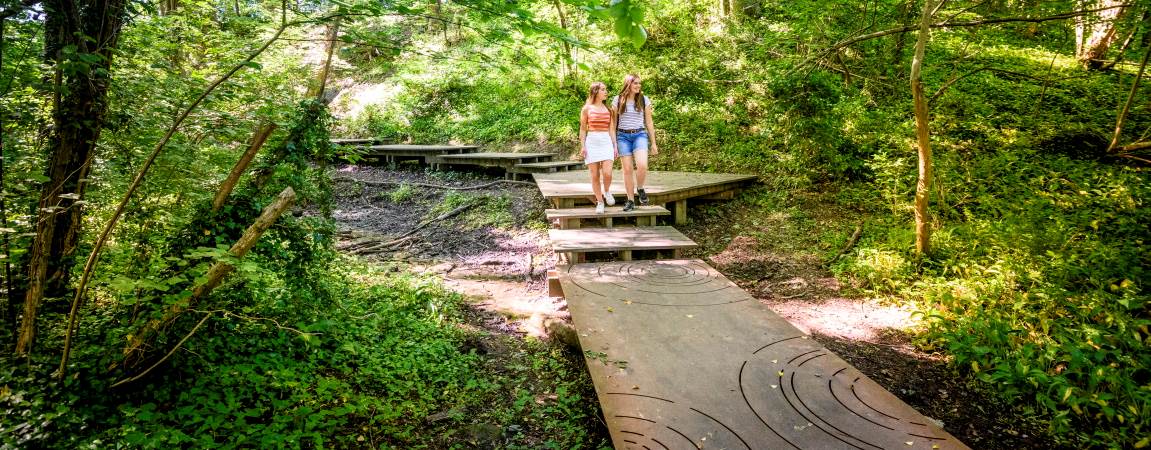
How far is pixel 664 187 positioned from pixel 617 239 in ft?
5.93

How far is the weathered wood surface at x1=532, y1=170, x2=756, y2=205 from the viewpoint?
21.8 ft

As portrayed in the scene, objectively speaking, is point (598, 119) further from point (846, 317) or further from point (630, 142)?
point (846, 317)

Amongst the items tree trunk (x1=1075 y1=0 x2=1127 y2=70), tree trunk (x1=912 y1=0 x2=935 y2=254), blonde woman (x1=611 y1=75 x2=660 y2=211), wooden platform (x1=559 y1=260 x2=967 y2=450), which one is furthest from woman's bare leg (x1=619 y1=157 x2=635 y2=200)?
tree trunk (x1=1075 y1=0 x2=1127 y2=70)

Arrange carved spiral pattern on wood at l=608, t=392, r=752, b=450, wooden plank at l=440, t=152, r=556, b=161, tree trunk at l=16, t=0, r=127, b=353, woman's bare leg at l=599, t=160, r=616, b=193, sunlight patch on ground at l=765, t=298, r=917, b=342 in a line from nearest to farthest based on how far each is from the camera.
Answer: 1. carved spiral pattern on wood at l=608, t=392, r=752, b=450
2. tree trunk at l=16, t=0, r=127, b=353
3. sunlight patch on ground at l=765, t=298, r=917, b=342
4. woman's bare leg at l=599, t=160, r=616, b=193
5. wooden plank at l=440, t=152, r=556, b=161

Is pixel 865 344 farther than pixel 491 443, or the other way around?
pixel 865 344

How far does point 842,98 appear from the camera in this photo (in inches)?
299

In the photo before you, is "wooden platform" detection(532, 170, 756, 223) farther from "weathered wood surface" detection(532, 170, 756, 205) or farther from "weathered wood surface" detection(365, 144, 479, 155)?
"weathered wood surface" detection(365, 144, 479, 155)

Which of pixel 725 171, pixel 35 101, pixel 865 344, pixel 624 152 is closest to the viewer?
pixel 35 101

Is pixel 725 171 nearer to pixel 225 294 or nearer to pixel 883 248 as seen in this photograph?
pixel 883 248

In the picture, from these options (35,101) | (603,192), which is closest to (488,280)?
(603,192)

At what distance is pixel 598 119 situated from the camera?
19.0 feet

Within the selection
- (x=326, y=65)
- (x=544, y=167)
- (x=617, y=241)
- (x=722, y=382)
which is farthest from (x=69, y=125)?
(x=544, y=167)

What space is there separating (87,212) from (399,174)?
8923 mm

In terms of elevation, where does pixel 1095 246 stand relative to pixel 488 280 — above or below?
above
